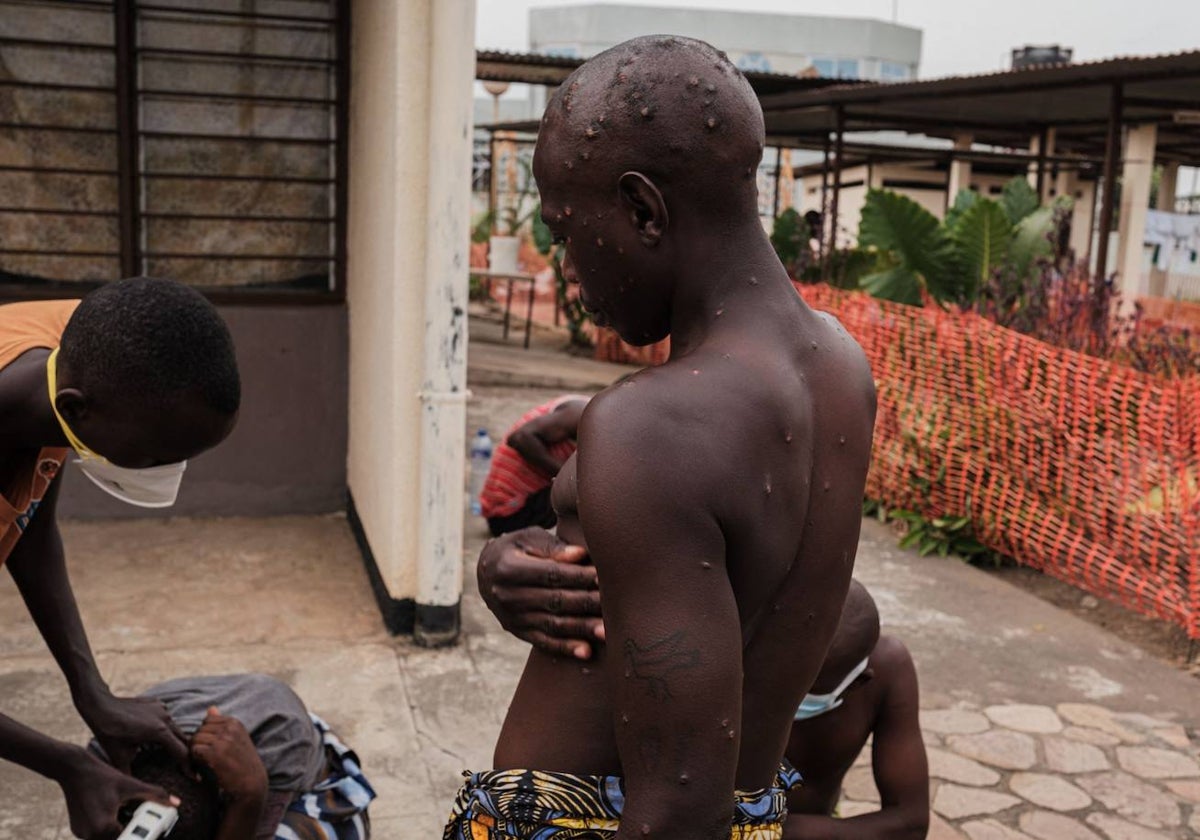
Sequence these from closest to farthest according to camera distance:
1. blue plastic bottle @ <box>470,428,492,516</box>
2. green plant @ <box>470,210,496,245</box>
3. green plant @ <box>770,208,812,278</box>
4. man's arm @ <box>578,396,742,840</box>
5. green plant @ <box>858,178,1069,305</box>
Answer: man's arm @ <box>578,396,742,840</box>
blue plastic bottle @ <box>470,428,492,516</box>
green plant @ <box>858,178,1069,305</box>
green plant @ <box>770,208,812,278</box>
green plant @ <box>470,210,496,245</box>

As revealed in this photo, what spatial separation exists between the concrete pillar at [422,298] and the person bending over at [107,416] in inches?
80.3

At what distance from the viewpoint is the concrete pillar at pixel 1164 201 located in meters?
16.7

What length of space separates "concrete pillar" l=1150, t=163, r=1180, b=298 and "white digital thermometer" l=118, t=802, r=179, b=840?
1628 centimetres

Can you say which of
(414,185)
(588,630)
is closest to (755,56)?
(414,185)

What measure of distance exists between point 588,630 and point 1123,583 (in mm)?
4879

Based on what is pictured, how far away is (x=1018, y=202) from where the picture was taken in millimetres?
9555

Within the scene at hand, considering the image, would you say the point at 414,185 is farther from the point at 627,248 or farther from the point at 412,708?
the point at 627,248

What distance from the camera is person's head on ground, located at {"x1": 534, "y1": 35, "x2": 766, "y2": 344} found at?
129 centimetres

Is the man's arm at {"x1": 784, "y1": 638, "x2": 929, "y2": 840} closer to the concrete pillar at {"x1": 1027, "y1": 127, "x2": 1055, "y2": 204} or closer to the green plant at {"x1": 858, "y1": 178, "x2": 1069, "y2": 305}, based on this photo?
the green plant at {"x1": 858, "y1": 178, "x2": 1069, "y2": 305}

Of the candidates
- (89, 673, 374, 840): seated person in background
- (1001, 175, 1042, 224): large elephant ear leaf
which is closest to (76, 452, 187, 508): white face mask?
(89, 673, 374, 840): seated person in background

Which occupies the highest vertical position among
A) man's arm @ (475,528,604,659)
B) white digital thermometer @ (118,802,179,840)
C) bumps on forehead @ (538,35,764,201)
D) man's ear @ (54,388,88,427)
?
bumps on forehead @ (538,35,764,201)

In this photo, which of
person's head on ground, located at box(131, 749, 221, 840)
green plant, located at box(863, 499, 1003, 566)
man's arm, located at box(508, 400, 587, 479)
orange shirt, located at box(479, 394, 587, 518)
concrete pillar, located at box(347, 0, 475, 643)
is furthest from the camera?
green plant, located at box(863, 499, 1003, 566)

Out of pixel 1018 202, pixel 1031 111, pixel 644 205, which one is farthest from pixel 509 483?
pixel 1031 111

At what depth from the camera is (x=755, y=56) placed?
129 feet
